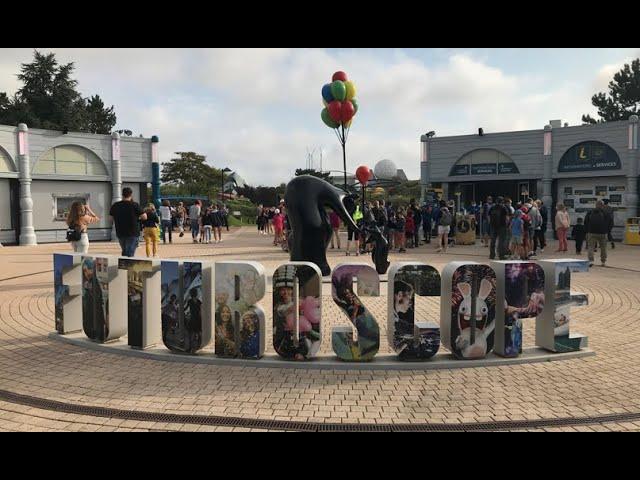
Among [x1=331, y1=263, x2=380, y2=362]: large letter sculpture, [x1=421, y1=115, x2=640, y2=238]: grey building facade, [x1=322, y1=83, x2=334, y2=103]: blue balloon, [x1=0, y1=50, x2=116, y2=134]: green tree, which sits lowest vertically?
[x1=331, y1=263, x2=380, y2=362]: large letter sculpture

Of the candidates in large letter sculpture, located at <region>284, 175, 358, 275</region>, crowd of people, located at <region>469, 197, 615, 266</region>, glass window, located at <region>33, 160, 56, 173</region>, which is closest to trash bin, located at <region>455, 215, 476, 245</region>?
crowd of people, located at <region>469, 197, 615, 266</region>

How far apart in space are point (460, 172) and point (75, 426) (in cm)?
2650

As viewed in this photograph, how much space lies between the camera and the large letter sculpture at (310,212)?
1001 cm

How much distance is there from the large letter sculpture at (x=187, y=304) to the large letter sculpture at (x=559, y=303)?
4.03 m

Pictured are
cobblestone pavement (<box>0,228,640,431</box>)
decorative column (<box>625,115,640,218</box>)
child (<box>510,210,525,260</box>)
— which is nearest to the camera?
cobblestone pavement (<box>0,228,640,431</box>)

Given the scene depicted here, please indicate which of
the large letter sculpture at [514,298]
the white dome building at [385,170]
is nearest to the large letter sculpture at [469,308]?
the large letter sculpture at [514,298]

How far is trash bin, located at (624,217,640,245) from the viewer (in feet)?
70.8

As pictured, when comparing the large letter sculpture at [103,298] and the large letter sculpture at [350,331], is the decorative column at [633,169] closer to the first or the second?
the large letter sculpture at [350,331]

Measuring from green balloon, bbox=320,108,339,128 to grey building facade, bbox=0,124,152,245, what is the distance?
11141 millimetres

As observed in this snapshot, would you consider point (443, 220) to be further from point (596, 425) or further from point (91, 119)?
point (91, 119)

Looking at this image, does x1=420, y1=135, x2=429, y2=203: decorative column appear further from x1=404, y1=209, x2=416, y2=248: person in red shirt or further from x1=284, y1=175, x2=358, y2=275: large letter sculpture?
x1=284, y1=175, x2=358, y2=275: large letter sculpture

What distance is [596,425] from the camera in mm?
4227

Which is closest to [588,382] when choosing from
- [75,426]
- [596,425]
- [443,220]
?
[596,425]

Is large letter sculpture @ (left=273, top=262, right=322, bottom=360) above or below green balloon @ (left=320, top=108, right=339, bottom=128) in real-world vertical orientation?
below
